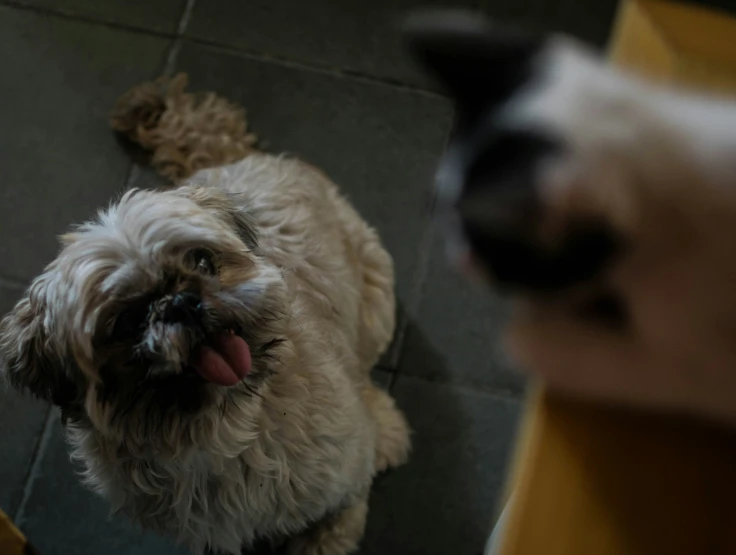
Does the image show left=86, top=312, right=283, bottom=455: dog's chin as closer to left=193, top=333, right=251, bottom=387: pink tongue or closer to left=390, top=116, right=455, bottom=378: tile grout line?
left=193, top=333, right=251, bottom=387: pink tongue

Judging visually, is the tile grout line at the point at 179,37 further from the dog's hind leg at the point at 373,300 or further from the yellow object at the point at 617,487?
the yellow object at the point at 617,487

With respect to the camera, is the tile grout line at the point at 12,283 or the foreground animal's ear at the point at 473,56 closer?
the foreground animal's ear at the point at 473,56

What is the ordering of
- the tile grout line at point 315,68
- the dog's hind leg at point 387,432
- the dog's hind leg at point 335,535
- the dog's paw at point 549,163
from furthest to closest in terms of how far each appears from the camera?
the tile grout line at point 315,68 < the dog's hind leg at point 387,432 < the dog's hind leg at point 335,535 < the dog's paw at point 549,163

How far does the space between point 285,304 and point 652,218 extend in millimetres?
927

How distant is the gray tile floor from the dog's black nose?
88cm

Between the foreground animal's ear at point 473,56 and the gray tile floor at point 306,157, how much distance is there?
1461mm

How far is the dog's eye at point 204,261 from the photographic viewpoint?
3.86ft

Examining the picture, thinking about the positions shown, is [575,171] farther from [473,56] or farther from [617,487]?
[617,487]

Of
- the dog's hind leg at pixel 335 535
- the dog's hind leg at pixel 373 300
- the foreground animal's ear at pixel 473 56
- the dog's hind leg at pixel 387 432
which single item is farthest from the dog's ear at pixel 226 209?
the foreground animal's ear at pixel 473 56

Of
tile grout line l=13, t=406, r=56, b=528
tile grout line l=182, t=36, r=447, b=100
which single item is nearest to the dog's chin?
tile grout line l=13, t=406, r=56, b=528

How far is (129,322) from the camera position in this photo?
1134 mm

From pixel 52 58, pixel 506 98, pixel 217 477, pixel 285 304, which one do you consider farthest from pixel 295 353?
pixel 52 58

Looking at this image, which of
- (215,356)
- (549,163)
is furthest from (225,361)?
(549,163)

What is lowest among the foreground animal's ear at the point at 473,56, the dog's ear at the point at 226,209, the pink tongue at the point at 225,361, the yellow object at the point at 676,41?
the pink tongue at the point at 225,361
